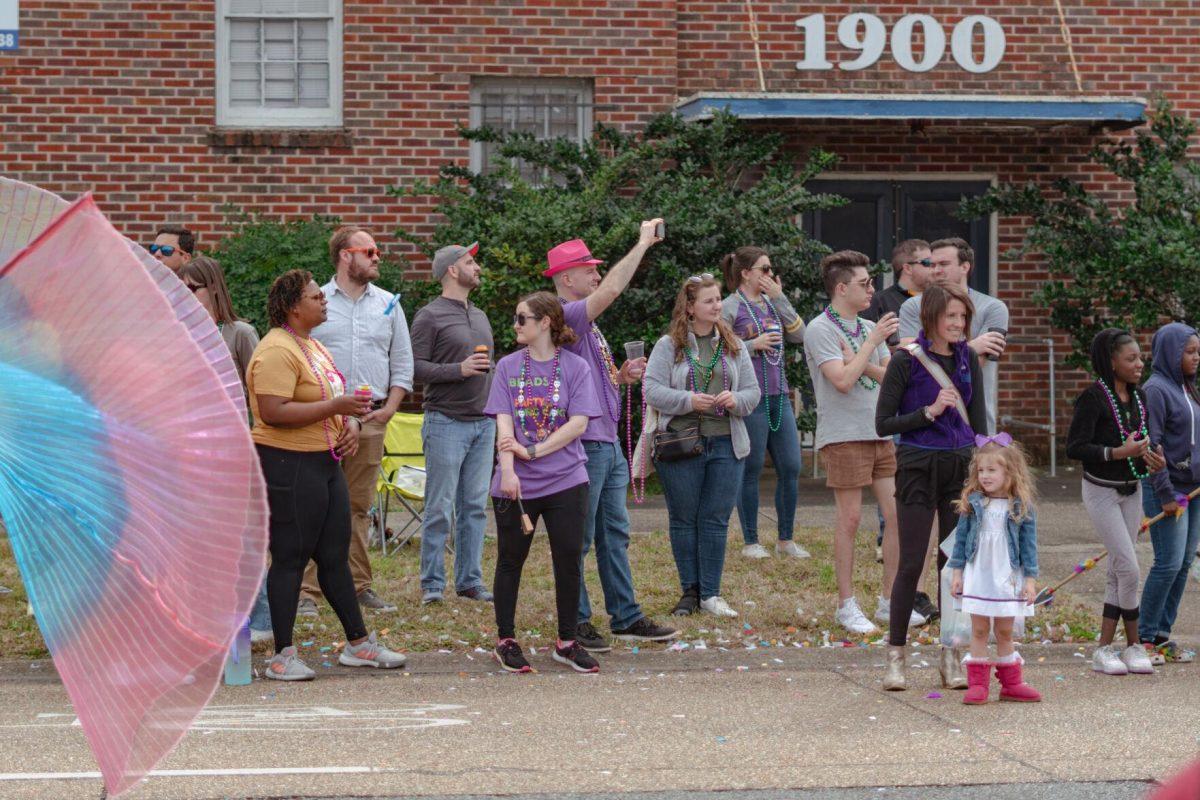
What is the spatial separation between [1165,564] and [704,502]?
2204mm

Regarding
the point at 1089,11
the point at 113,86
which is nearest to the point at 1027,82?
the point at 1089,11

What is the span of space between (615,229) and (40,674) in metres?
5.84

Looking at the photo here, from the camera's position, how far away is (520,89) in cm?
1419

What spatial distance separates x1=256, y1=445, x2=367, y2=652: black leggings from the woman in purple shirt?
666 mm

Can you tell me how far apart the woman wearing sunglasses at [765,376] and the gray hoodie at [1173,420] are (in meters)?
2.39

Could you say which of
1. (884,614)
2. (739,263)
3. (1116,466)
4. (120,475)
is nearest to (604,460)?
(884,614)

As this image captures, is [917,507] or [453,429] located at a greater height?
[453,429]

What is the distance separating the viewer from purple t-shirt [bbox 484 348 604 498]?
7.39m

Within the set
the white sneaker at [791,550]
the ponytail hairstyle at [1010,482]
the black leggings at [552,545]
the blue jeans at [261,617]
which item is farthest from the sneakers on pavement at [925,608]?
the blue jeans at [261,617]

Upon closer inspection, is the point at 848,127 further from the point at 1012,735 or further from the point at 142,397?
the point at 142,397

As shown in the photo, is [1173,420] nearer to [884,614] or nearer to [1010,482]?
[1010,482]

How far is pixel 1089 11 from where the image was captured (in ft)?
48.1

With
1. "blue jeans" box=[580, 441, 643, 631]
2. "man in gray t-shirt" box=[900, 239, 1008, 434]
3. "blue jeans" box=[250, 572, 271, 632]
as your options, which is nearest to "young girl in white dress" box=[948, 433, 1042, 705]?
"man in gray t-shirt" box=[900, 239, 1008, 434]

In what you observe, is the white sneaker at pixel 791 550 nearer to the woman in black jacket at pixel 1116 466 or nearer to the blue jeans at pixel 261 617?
the woman in black jacket at pixel 1116 466
